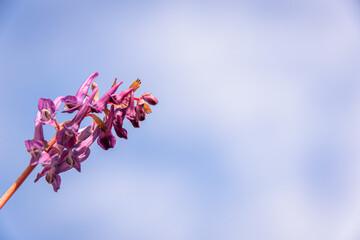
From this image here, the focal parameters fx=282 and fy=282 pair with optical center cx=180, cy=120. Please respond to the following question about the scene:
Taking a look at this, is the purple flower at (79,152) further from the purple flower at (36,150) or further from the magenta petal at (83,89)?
the magenta petal at (83,89)

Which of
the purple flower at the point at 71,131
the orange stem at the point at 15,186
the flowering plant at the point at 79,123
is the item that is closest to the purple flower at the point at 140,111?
the flowering plant at the point at 79,123

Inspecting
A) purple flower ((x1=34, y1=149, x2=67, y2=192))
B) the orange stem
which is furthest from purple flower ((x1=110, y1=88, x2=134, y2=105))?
the orange stem

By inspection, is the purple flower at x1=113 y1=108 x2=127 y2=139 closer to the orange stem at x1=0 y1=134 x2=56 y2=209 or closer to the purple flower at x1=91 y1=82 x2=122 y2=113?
the purple flower at x1=91 y1=82 x2=122 y2=113

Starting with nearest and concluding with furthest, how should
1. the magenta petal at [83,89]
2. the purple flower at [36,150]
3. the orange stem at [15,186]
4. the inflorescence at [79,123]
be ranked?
the orange stem at [15,186]
the purple flower at [36,150]
the inflorescence at [79,123]
the magenta petal at [83,89]

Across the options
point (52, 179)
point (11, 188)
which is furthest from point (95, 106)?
point (11, 188)

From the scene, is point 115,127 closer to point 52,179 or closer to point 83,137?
point 83,137

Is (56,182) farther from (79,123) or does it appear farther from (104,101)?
(104,101)
